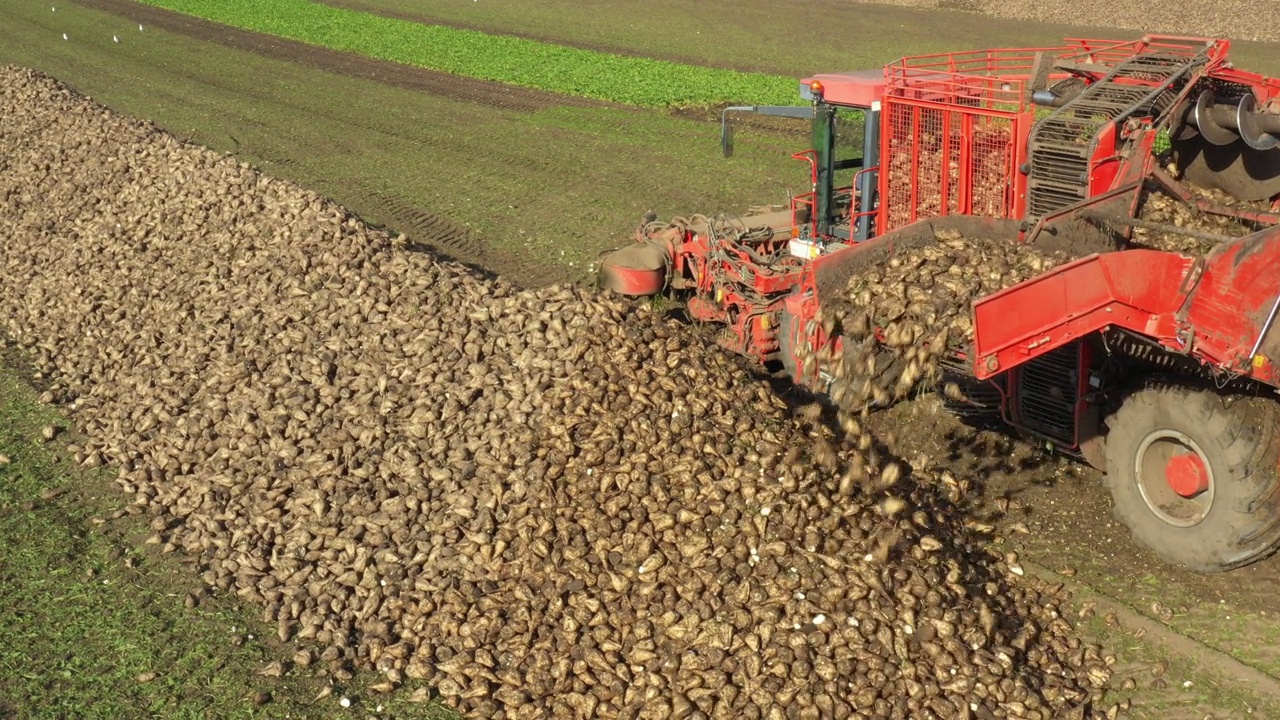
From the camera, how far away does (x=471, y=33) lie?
3441 cm

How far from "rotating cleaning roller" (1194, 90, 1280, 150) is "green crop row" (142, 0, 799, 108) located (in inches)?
620

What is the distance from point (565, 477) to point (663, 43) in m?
27.0

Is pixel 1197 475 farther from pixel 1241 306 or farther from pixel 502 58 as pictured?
pixel 502 58

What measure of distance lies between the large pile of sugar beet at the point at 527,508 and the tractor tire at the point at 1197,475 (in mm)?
1046

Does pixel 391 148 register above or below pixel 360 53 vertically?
below

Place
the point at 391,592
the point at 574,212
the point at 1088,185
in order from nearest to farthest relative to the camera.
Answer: the point at 391,592
the point at 1088,185
the point at 574,212

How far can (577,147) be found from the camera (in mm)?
21047

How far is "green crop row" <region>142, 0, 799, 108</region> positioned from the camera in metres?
25.6

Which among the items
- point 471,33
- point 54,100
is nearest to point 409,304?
point 54,100

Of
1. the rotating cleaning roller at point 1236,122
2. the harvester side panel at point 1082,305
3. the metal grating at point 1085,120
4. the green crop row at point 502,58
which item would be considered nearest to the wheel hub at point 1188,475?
the harvester side panel at point 1082,305

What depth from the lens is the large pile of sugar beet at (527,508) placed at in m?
6.97

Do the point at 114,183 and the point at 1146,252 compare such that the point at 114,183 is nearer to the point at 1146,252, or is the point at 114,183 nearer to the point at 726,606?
the point at 726,606

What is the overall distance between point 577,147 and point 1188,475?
1460 cm

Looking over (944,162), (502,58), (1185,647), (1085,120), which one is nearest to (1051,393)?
(1085,120)
